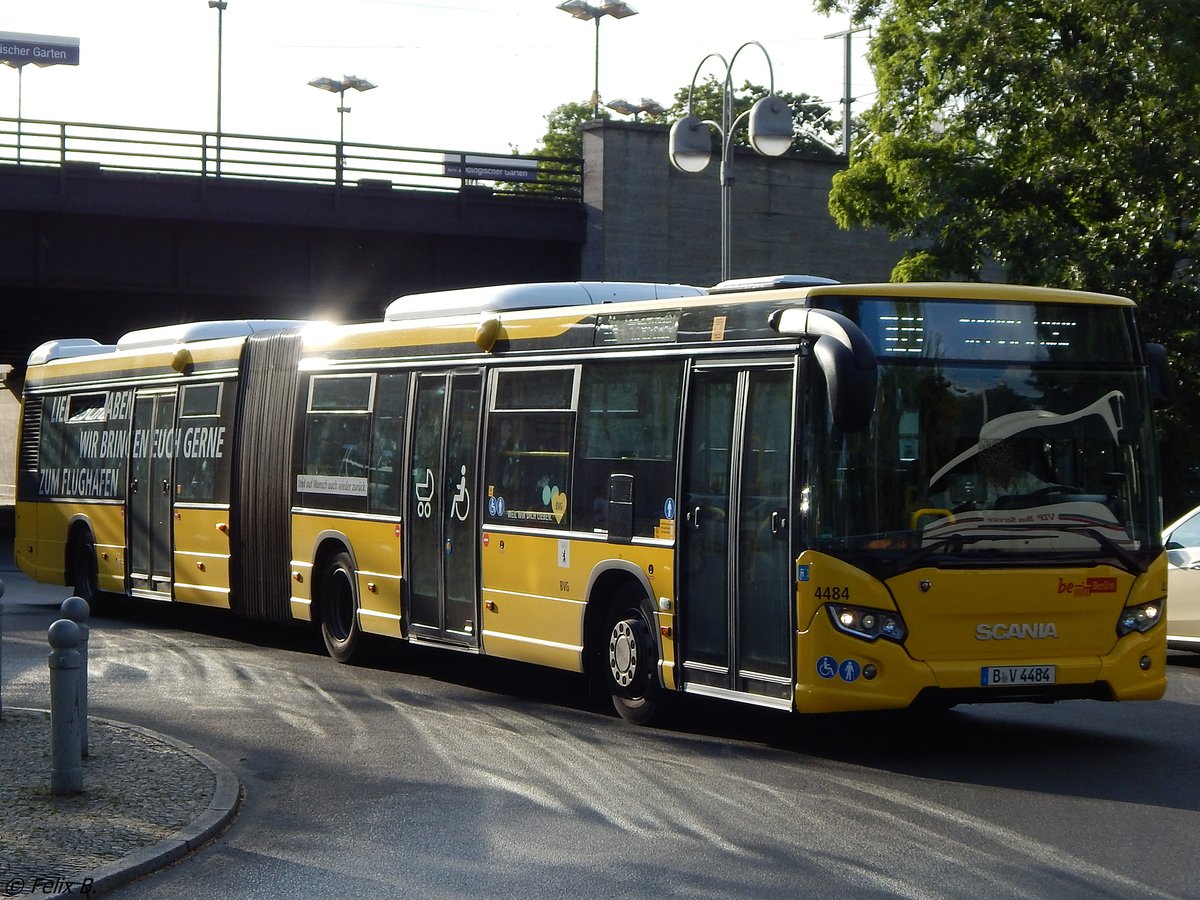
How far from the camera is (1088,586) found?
392 inches

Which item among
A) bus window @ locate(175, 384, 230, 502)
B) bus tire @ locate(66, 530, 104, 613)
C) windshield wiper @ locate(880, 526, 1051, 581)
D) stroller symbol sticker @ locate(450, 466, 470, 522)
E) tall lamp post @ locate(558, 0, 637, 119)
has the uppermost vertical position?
tall lamp post @ locate(558, 0, 637, 119)

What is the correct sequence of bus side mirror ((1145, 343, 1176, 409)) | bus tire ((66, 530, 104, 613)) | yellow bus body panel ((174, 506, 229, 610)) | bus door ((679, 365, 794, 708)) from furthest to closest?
bus tire ((66, 530, 104, 613))
yellow bus body panel ((174, 506, 229, 610))
bus side mirror ((1145, 343, 1176, 409))
bus door ((679, 365, 794, 708))

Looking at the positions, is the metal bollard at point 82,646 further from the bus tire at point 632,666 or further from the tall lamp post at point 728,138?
the tall lamp post at point 728,138

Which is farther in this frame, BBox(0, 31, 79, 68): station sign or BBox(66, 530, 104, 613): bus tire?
BBox(0, 31, 79, 68): station sign

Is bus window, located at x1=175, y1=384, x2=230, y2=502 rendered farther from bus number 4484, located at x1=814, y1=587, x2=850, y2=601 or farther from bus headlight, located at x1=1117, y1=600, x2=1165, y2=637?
bus headlight, located at x1=1117, y1=600, x2=1165, y2=637

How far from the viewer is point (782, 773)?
9.66m

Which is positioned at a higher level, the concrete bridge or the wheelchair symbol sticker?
the concrete bridge

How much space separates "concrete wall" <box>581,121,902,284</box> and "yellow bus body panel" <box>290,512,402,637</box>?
1862 cm

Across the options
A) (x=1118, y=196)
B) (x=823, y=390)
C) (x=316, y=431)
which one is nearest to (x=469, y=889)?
(x=823, y=390)

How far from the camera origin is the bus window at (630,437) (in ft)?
36.4

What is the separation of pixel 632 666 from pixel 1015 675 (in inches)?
102

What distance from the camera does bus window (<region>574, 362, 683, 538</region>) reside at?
36.4 ft

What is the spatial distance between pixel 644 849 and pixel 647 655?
3594 millimetres

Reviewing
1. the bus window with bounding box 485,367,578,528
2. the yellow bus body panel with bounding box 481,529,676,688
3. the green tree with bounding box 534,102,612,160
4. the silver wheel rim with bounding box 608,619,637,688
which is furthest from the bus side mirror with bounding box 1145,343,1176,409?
the green tree with bounding box 534,102,612,160
